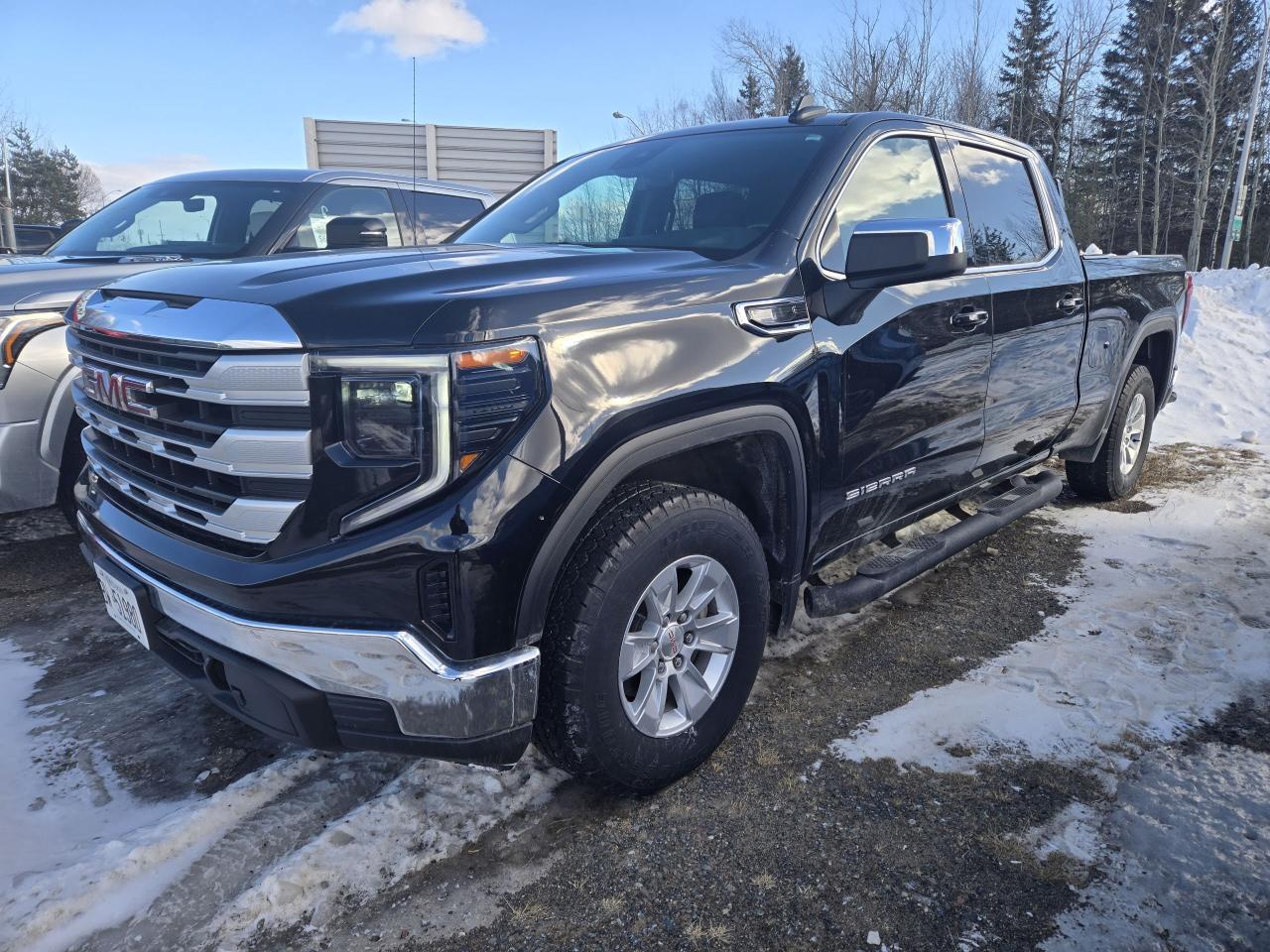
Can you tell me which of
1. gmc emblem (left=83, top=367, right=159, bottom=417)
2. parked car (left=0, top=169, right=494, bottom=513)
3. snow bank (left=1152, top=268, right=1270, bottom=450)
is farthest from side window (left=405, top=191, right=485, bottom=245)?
snow bank (left=1152, top=268, right=1270, bottom=450)

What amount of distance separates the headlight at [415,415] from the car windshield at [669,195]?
3.68 feet

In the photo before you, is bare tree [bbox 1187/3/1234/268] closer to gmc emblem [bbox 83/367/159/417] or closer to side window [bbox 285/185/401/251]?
side window [bbox 285/185/401/251]

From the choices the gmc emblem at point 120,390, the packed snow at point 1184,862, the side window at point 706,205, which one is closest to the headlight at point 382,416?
the gmc emblem at point 120,390

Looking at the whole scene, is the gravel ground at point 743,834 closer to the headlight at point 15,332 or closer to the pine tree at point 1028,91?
the headlight at point 15,332

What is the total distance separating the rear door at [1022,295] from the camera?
3.54m

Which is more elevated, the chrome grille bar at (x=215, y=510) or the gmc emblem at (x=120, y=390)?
the gmc emblem at (x=120, y=390)

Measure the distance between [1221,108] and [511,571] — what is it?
45.5 m

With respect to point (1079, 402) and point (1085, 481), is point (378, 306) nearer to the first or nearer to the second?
point (1079, 402)

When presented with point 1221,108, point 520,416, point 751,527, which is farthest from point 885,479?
point 1221,108

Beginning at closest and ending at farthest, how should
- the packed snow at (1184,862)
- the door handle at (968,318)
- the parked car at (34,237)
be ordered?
the packed snow at (1184,862), the door handle at (968,318), the parked car at (34,237)

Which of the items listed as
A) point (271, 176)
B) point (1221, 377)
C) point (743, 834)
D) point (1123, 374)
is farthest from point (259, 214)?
point (1221, 377)

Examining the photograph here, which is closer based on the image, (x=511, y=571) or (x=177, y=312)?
(x=511, y=571)

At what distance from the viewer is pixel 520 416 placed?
188 centimetres

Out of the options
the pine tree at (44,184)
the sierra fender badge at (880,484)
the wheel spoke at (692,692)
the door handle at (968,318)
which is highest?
the pine tree at (44,184)
